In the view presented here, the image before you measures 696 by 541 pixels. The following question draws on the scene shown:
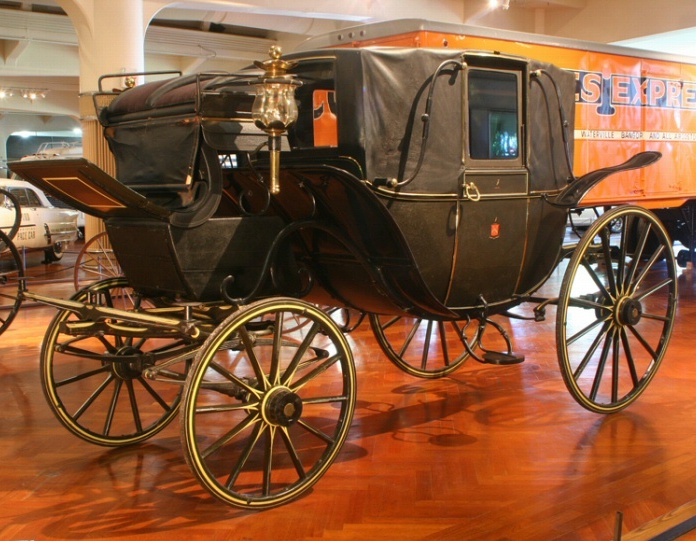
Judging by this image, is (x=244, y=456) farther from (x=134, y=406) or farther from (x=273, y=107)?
(x=273, y=107)

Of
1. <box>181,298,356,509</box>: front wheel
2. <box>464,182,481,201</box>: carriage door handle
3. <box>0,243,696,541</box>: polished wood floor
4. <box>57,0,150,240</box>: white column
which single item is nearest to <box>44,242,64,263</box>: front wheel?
<box>57,0,150,240</box>: white column

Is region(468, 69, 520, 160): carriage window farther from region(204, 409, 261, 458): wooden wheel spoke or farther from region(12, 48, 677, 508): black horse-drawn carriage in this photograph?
region(204, 409, 261, 458): wooden wheel spoke

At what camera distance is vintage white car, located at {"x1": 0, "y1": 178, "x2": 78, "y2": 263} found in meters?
11.6

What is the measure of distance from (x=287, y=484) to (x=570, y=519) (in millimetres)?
1076

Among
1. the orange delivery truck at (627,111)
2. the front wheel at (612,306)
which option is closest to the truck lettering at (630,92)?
the orange delivery truck at (627,111)

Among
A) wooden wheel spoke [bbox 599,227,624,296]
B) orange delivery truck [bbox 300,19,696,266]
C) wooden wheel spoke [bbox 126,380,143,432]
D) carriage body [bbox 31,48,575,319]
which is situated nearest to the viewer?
carriage body [bbox 31,48,575,319]

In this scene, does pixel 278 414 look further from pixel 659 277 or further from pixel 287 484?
pixel 659 277

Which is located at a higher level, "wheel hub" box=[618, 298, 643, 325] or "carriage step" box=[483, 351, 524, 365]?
"wheel hub" box=[618, 298, 643, 325]

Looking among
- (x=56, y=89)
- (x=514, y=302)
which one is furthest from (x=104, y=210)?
(x=56, y=89)

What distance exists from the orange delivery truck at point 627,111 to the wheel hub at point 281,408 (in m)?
4.25

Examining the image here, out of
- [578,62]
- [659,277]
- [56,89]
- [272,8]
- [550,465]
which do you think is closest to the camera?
[550,465]

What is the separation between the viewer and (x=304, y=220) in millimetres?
3457

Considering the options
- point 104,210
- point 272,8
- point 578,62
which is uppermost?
point 272,8

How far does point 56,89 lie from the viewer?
1842 centimetres
